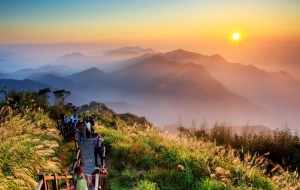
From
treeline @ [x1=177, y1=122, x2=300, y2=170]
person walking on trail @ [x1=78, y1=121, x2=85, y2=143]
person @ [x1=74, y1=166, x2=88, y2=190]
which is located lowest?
treeline @ [x1=177, y1=122, x2=300, y2=170]

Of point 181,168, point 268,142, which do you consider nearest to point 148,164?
point 181,168

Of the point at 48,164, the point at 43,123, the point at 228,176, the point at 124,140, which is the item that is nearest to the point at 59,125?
the point at 43,123

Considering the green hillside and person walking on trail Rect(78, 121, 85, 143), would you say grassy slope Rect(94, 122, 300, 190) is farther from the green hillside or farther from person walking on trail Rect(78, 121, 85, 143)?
person walking on trail Rect(78, 121, 85, 143)

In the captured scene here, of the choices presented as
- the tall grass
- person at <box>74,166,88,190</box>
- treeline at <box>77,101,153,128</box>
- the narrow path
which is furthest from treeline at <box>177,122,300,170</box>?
person at <box>74,166,88,190</box>

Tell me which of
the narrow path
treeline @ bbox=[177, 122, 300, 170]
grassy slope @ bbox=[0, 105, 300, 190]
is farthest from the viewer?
treeline @ bbox=[177, 122, 300, 170]

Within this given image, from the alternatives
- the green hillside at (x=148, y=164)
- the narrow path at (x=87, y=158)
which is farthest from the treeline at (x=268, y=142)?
the narrow path at (x=87, y=158)

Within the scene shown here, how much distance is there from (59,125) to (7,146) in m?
9.01

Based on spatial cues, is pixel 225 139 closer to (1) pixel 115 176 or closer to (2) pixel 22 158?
(1) pixel 115 176

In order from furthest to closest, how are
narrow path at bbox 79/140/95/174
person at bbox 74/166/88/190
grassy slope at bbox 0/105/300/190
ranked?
1. narrow path at bbox 79/140/95/174
2. grassy slope at bbox 0/105/300/190
3. person at bbox 74/166/88/190

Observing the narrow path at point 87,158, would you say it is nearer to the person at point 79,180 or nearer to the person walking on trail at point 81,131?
the person walking on trail at point 81,131

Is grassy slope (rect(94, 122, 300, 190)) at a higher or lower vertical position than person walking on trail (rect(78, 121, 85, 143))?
lower

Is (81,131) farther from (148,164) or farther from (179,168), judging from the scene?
(179,168)

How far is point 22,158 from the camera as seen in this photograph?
26.2 ft

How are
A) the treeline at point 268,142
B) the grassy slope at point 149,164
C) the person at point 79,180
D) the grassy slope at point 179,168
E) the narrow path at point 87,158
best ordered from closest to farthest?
the person at point 79,180 < the grassy slope at point 149,164 < the grassy slope at point 179,168 < the narrow path at point 87,158 < the treeline at point 268,142
